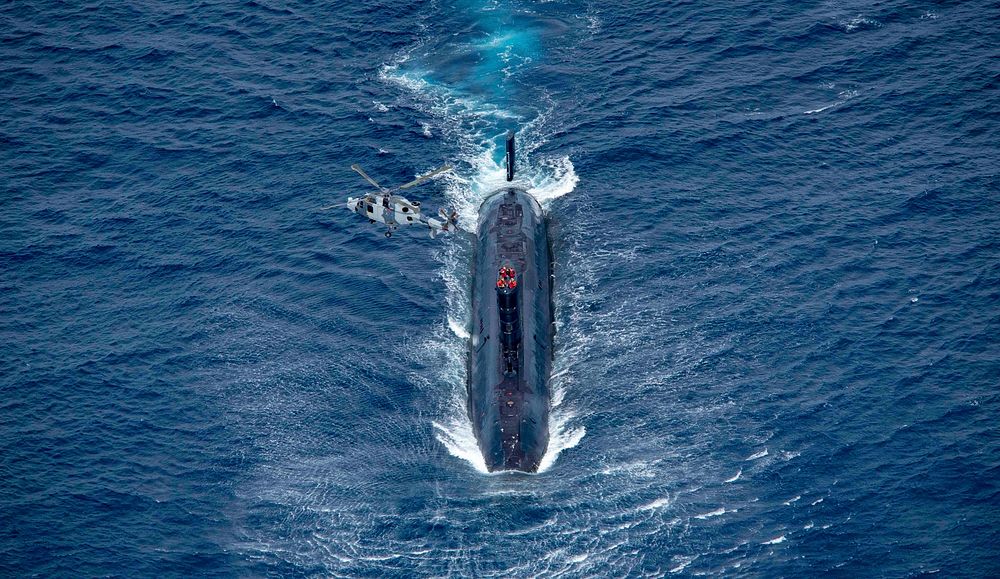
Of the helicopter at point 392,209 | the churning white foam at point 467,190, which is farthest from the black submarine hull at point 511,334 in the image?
the helicopter at point 392,209

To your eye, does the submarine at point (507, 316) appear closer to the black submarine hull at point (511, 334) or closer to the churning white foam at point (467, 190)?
the black submarine hull at point (511, 334)

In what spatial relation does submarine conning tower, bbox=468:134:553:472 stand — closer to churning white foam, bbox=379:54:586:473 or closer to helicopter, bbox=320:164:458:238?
churning white foam, bbox=379:54:586:473

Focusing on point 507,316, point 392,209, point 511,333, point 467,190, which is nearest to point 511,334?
point 511,333

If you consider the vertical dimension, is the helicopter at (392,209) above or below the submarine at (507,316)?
above

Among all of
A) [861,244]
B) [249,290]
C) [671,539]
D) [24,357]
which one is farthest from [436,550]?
[861,244]

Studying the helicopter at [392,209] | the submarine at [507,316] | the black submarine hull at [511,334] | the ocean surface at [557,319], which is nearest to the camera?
the ocean surface at [557,319]

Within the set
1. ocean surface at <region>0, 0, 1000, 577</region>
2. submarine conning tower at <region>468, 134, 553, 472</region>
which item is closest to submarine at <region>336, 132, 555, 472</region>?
submarine conning tower at <region>468, 134, 553, 472</region>
